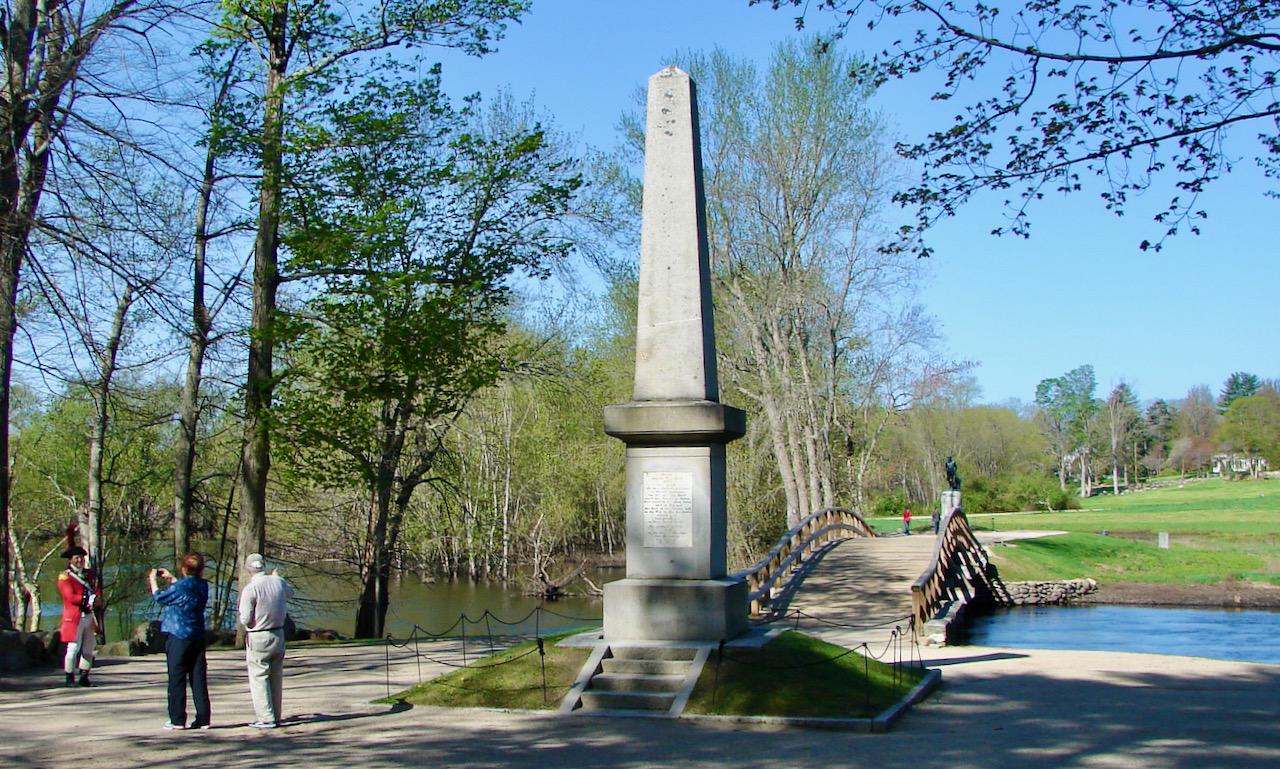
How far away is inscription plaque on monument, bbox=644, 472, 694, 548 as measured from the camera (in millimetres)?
10547

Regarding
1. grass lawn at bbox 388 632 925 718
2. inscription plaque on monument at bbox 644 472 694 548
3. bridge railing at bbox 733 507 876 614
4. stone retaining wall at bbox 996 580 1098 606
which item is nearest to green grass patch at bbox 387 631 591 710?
grass lawn at bbox 388 632 925 718

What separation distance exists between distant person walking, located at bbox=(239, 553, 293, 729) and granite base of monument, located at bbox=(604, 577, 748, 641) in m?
3.07

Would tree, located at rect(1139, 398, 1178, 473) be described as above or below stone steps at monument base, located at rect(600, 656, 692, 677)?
above

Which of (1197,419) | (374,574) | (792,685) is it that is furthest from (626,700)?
(1197,419)

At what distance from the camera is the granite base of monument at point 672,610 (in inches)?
406

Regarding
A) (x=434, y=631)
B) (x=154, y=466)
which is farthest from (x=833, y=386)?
(x=154, y=466)

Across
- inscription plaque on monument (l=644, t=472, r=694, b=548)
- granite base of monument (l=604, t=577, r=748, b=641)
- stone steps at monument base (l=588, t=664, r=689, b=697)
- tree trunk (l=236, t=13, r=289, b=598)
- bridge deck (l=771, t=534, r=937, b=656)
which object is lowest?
bridge deck (l=771, t=534, r=937, b=656)

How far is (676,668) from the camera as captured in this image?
9898 mm

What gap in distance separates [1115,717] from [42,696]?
32.4 ft

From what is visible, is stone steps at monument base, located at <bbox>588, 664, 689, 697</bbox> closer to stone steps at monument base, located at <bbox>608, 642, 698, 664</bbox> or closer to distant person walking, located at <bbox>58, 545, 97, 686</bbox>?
stone steps at monument base, located at <bbox>608, 642, 698, 664</bbox>

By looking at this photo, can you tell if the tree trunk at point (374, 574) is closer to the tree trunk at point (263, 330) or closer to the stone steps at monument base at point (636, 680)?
the tree trunk at point (263, 330)

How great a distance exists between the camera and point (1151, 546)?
5016 centimetres

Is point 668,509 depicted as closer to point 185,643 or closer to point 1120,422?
point 185,643

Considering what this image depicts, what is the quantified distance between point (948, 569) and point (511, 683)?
784 inches
